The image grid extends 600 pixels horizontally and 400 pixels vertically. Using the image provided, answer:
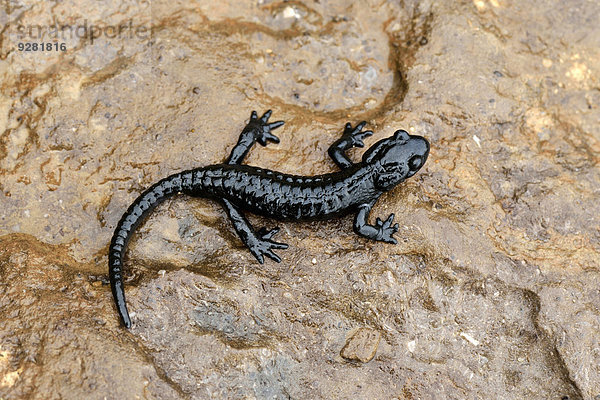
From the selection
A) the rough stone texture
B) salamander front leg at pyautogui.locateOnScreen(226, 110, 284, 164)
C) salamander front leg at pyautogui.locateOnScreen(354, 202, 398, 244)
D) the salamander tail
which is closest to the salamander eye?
the rough stone texture

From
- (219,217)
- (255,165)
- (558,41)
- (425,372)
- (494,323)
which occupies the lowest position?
(425,372)

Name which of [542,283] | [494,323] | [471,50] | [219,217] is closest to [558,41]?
[471,50]

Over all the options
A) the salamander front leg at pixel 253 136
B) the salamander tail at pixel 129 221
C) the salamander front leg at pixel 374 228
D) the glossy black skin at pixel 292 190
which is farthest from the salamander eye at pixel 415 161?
the salamander tail at pixel 129 221

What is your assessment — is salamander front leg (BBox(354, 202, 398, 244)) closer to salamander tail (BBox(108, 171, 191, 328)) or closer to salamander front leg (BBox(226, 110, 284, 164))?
salamander front leg (BBox(226, 110, 284, 164))

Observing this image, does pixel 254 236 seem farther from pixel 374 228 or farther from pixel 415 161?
pixel 415 161

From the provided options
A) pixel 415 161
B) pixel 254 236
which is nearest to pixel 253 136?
pixel 254 236

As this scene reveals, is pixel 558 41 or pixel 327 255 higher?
pixel 558 41

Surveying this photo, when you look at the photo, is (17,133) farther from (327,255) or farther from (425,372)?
(425,372)

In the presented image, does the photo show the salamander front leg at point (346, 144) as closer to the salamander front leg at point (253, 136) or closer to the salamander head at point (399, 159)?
the salamander head at point (399, 159)
